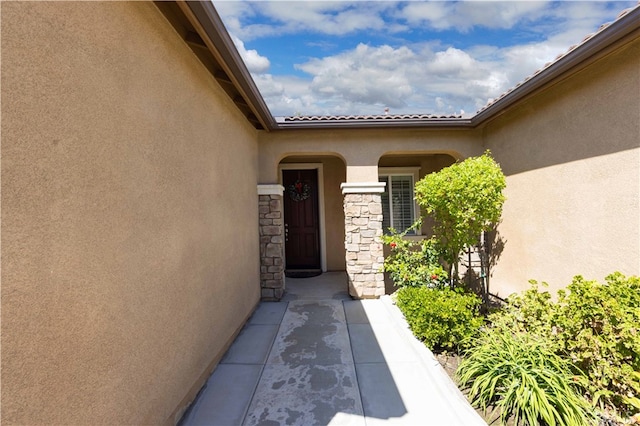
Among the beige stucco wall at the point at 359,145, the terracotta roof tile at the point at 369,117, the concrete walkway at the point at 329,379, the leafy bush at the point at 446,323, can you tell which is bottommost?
the concrete walkway at the point at 329,379

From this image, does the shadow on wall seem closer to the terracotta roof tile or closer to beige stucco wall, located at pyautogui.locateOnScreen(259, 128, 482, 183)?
beige stucco wall, located at pyautogui.locateOnScreen(259, 128, 482, 183)

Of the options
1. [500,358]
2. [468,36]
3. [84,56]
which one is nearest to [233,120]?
[84,56]

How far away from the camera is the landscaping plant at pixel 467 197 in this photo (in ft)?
15.6

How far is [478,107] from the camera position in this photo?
240 inches

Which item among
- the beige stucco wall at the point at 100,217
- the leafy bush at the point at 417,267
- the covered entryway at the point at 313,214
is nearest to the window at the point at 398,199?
the covered entryway at the point at 313,214

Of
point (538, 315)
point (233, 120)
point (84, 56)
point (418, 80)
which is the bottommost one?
point (538, 315)

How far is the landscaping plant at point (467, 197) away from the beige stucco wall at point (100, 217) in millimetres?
3899

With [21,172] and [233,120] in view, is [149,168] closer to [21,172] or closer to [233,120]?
[21,172]

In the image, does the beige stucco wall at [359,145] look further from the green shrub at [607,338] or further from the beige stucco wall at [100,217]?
the green shrub at [607,338]

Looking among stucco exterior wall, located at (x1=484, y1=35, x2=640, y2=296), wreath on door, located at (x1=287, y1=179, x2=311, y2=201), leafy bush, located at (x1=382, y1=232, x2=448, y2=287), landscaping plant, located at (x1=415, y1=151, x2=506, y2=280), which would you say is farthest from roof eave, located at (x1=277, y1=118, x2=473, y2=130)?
wreath on door, located at (x1=287, y1=179, x2=311, y2=201)

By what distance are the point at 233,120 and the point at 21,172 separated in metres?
3.56

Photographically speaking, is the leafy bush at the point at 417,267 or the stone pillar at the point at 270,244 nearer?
the leafy bush at the point at 417,267

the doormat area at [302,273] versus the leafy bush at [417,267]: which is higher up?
the leafy bush at [417,267]

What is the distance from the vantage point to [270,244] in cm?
636
